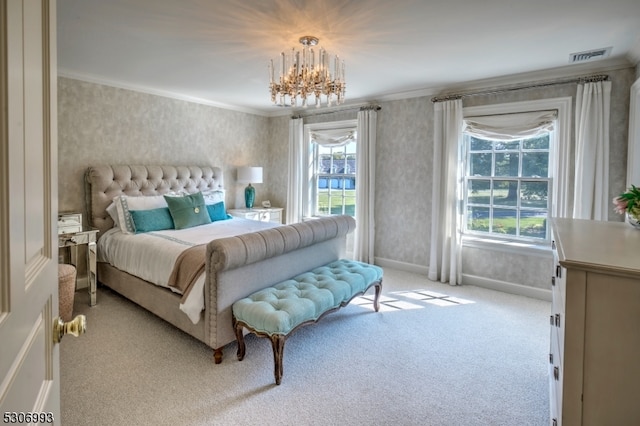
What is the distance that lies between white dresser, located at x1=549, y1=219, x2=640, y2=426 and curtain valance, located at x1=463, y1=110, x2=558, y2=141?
2.95 m

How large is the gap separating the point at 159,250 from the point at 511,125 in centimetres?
389

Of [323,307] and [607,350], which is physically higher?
[607,350]

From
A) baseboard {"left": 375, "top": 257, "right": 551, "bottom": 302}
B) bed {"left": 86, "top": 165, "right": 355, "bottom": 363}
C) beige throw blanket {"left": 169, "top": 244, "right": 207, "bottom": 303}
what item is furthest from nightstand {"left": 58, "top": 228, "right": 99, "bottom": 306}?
baseboard {"left": 375, "top": 257, "right": 551, "bottom": 302}

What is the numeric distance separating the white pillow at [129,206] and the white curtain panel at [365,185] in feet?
8.52

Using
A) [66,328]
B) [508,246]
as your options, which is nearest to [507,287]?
[508,246]

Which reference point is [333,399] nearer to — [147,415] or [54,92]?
[147,415]

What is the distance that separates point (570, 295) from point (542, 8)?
2036 millimetres

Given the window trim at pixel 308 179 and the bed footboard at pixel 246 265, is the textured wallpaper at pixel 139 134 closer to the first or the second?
the window trim at pixel 308 179

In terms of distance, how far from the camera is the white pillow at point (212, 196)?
471 cm

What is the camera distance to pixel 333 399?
212 centimetres

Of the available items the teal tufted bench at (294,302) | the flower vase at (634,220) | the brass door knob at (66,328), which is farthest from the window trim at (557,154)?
the brass door knob at (66,328)

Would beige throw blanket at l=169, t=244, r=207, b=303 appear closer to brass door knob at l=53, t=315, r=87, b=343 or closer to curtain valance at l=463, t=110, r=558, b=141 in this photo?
brass door knob at l=53, t=315, r=87, b=343

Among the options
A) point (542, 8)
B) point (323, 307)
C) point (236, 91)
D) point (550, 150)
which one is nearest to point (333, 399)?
point (323, 307)

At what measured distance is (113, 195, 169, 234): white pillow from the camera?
3.75 meters
